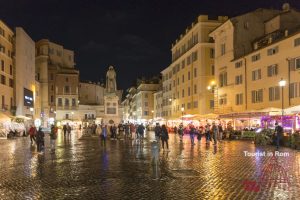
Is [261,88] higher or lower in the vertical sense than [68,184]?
higher

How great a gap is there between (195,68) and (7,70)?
101 ft

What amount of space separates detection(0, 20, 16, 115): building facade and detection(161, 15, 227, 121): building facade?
28.0 m

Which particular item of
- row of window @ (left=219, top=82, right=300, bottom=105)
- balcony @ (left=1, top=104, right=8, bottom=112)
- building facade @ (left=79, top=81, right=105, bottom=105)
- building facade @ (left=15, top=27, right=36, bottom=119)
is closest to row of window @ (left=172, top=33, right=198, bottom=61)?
row of window @ (left=219, top=82, right=300, bottom=105)

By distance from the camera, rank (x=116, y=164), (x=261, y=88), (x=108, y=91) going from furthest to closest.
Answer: (x=108, y=91)
(x=261, y=88)
(x=116, y=164)

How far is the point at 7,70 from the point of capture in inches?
2675

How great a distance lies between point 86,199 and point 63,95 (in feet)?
345

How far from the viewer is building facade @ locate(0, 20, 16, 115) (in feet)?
212

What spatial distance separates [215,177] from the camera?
14.3 meters

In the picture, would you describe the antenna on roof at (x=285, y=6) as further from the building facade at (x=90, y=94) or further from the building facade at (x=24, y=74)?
the building facade at (x=90, y=94)

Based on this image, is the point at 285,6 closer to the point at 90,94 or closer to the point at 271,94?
the point at 271,94

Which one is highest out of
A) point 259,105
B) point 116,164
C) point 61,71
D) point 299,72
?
point 61,71

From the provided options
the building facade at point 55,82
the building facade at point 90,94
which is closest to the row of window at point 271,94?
the building facade at point 55,82

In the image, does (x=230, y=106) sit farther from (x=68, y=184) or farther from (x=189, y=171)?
(x=68, y=184)

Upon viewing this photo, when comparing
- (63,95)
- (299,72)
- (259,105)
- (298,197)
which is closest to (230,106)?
(259,105)
